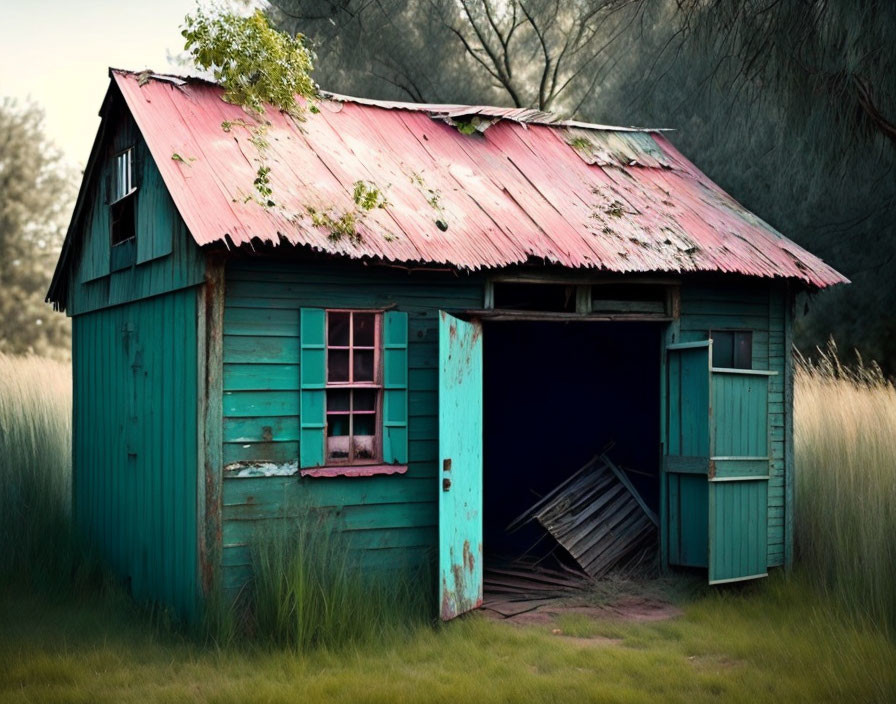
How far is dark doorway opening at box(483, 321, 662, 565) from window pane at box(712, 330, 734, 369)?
164cm

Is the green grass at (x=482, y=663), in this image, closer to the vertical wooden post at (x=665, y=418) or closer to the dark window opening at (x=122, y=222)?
the vertical wooden post at (x=665, y=418)

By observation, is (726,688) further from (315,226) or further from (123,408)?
(123,408)

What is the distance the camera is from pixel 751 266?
10.8 meters

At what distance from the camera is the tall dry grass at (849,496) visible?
966 centimetres

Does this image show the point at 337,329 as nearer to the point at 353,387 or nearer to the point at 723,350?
the point at 353,387

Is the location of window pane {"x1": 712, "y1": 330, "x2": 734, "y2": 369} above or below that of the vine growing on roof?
below

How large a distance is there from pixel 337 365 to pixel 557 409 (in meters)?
5.33

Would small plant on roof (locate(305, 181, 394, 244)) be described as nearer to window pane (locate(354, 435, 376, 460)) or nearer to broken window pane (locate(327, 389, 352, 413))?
broken window pane (locate(327, 389, 352, 413))

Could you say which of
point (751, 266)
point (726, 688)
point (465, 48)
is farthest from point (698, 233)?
point (465, 48)

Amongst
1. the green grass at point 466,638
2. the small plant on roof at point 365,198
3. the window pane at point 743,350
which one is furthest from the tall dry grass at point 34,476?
the window pane at point 743,350

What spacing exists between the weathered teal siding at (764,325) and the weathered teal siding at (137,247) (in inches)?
195

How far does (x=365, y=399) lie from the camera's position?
31.2ft

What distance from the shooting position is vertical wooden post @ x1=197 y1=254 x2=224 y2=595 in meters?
8.76

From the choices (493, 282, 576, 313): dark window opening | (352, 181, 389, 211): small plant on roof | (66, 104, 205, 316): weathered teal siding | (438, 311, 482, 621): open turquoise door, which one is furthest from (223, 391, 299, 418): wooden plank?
(493, 282, 576, 313): dark window opening
